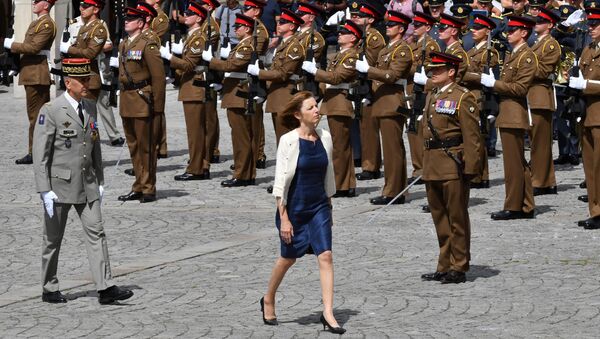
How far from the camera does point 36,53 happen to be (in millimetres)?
20609

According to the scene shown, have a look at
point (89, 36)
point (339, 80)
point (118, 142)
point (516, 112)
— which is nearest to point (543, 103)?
point (516, 112)

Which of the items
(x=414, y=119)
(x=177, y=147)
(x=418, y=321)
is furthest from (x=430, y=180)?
(x=177, y=147)

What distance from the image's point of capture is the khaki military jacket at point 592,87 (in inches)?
637

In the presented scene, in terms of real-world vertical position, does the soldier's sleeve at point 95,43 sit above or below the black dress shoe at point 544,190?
above

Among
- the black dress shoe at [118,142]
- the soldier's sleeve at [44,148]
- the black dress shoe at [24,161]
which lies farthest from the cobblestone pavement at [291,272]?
the black dress shoe at [118,142]

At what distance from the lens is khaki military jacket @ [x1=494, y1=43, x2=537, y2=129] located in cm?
1631

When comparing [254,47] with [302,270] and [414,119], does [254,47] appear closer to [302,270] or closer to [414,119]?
[414,119]

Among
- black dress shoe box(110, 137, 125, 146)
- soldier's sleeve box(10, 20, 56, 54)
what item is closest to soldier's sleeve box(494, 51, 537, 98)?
soldier's sleeve box(10, 20, 56, 54)

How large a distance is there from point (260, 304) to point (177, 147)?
1123 cm

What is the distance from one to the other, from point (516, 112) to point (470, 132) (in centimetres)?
364

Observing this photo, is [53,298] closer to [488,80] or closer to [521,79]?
[488,80]

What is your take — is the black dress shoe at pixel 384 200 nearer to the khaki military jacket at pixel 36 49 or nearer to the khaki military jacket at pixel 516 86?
the khaki military jacket at pixel 516 86

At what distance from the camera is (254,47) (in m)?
19.2

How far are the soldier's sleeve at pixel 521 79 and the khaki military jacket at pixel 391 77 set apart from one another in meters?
1.57
